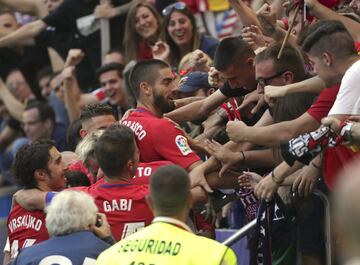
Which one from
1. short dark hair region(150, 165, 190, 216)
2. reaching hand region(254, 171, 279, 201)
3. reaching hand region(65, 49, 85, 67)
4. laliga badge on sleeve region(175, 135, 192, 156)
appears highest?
short dark hair region(150, 165, 190, 216)

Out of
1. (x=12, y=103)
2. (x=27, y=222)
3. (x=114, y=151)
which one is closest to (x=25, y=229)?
(x=27, y=222)

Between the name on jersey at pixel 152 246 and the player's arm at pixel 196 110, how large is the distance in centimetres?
299

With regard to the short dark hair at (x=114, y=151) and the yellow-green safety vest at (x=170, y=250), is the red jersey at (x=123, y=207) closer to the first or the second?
the short dark hair at (x=114, y=151)

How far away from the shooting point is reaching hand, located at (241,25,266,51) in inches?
357

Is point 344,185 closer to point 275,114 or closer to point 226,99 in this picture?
point 275,114

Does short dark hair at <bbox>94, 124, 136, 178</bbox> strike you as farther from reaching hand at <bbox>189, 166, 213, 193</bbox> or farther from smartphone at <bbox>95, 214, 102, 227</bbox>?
reaching hand at <bbox>189, 166, 213, 193</bbox>

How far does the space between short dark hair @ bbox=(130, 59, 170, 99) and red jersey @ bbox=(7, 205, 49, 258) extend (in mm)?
1381

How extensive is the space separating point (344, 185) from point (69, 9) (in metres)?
9.79

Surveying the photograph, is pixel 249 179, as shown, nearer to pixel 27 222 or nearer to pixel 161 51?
pixel 27 222

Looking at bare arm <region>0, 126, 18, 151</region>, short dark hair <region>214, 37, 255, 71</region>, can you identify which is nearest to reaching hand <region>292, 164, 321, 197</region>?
short dark hair <region>214, 37, 255, 71</region>

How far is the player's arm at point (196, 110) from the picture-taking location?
30.4 ft

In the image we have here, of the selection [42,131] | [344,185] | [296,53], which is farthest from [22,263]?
[42,131]

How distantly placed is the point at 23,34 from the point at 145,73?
19.0 ft

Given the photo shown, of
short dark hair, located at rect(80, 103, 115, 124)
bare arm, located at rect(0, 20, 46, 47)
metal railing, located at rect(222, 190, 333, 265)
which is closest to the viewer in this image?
metal railing, located at rect(222, 190, 333, 265)
